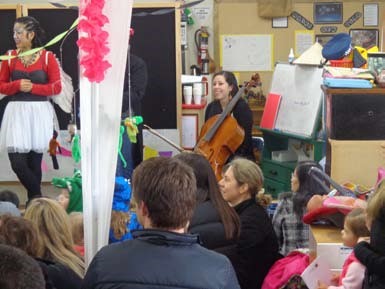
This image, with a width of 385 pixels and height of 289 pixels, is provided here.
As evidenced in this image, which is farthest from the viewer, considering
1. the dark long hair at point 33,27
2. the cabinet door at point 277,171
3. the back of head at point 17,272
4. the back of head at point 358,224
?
the cabinet door at point 277,171

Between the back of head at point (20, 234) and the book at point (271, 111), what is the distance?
3868mm

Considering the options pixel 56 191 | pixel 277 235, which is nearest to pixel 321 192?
pixel 277 235

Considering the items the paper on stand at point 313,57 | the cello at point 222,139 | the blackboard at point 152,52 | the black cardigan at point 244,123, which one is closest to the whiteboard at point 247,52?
the blackboard at point 152,52

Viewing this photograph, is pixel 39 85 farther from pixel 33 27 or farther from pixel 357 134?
pixel 357 134

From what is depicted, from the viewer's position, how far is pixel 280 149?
633 cm

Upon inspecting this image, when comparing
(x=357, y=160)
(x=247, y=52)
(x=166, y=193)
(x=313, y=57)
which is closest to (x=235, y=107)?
(x=313, y=57)

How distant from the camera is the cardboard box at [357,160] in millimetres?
3967

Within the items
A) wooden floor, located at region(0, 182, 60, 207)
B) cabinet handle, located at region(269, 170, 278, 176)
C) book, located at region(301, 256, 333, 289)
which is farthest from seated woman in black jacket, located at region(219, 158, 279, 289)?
wooden floor, located at region(0, 182, 60, 207)

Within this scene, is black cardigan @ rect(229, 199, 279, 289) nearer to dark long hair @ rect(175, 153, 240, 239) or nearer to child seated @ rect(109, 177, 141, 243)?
dark long hair @ rect(175, 153, 240, 239)

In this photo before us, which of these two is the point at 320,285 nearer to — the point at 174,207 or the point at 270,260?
the point at 270,260

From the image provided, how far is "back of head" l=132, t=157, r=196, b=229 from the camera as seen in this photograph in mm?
1946

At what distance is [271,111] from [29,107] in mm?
2047

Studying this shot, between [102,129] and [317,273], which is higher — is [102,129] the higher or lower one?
the higher one

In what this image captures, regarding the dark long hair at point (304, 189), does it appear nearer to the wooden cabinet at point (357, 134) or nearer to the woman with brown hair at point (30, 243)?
the wooden cabinet at point (357, 134)
